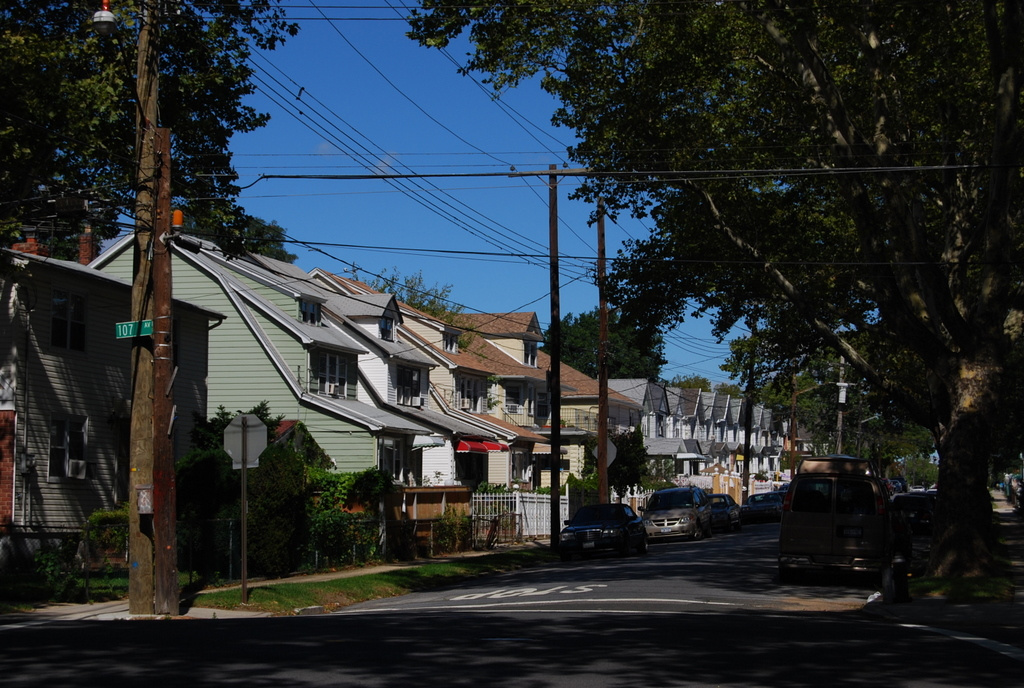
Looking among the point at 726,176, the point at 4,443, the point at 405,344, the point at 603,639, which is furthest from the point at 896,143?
the point at 405,344

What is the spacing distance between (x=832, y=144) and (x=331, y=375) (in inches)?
995

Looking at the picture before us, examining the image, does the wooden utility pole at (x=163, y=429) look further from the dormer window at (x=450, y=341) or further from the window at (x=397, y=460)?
the dormer window at (x=450, y=341)

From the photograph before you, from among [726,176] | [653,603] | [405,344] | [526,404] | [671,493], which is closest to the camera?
[653,603]

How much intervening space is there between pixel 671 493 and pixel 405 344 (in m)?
14.9

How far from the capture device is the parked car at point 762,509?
56.1 metres

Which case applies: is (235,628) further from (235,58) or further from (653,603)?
(235,58)

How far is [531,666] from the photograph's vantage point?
9258mm

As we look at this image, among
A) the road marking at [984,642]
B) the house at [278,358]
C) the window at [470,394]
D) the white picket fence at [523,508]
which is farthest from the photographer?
the window at [470,394]

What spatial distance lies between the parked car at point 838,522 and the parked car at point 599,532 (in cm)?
902

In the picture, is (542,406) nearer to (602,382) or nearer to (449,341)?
(449,341)

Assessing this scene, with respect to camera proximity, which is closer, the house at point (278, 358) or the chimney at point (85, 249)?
the chimney at point (85, 249)

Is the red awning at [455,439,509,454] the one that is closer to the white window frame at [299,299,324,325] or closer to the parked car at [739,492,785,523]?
the white window frame at [299,299,324,325]

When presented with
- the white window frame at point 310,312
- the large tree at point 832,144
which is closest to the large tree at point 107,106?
the large tree at point 832,144

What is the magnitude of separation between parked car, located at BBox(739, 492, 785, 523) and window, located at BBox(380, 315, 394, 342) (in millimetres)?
20227
